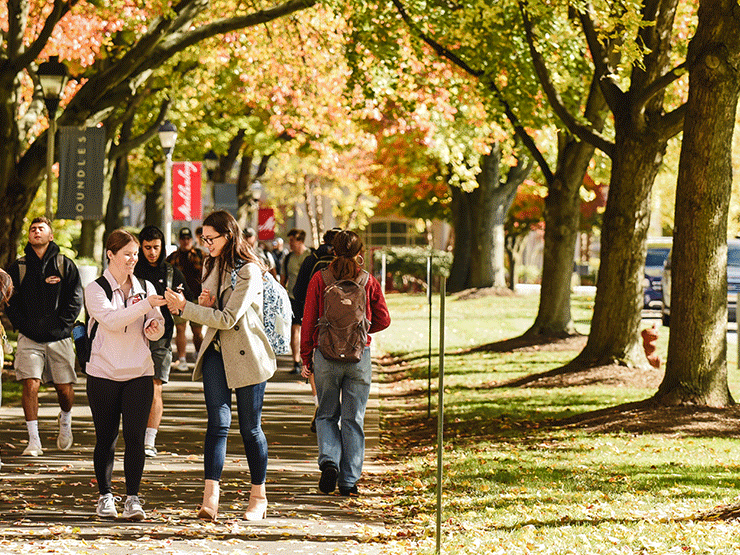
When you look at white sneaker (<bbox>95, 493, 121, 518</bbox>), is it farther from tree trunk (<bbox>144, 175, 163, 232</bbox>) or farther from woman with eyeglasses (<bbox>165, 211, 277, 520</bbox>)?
tree trunk (<bbox>144, 175, 163, 232</bbox>)

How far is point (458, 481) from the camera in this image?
28.1ft

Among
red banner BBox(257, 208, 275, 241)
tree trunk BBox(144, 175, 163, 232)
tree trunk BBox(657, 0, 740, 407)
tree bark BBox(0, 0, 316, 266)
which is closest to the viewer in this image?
tree trunk BBox(657, 0, 740, 407)

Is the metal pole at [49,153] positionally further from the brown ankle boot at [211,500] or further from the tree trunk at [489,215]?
the tree trunk at [489,215]

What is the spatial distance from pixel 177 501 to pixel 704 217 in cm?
584

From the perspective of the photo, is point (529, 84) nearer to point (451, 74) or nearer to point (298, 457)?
point (451, 74)

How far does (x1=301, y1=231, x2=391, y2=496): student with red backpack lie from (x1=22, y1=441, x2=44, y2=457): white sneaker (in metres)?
2.61

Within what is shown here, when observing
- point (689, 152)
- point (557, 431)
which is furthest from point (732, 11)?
point (557, 431)

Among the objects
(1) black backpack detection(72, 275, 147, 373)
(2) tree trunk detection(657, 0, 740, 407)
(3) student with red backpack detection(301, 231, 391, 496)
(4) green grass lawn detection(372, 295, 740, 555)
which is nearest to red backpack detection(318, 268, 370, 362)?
(3) student with red backpack detection(301, 231, 391, 496)

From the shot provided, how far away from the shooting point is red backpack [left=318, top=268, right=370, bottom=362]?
810 centimetres

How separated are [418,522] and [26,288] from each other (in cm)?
399

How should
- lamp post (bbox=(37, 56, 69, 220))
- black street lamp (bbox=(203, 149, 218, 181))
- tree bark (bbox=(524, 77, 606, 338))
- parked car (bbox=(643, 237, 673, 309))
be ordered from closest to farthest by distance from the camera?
lamp post (bbox=(37, 56, 69, 220)) < tree bark (bbox=(524, 77, 606, 338)) < parked car (bbox=(643, 237, 673, 309)) < black street lamp (bbox=(203, 149, 218, 181))

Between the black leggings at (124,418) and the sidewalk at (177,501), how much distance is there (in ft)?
0.99

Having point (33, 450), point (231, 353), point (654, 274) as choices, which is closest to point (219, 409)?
point (231, 353)

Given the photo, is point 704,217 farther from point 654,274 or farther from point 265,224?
point 265,224
